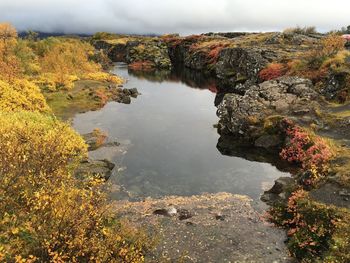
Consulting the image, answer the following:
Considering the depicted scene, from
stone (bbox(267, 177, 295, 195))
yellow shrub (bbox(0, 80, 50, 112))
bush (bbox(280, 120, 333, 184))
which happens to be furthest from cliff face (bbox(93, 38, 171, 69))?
stone (bbox(267, 177, 295, 195))

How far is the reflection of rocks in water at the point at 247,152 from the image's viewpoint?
130 feet

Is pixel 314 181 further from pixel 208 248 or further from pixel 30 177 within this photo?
pixel 30 177

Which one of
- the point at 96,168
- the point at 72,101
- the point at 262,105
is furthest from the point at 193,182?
the point at 72,101

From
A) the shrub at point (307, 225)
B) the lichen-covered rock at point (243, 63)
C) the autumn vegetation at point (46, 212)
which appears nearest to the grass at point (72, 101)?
the lichen-covered rock at point (243, 63)

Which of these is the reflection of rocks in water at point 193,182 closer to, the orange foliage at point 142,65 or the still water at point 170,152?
the still water at point 170,152

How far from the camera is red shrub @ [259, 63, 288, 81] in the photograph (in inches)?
2719

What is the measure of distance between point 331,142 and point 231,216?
15.4 m

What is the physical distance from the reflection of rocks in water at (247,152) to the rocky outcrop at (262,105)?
63.1 inches

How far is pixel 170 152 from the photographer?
43.2 meters

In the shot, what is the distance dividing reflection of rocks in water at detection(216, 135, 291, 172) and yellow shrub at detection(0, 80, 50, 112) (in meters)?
24.7

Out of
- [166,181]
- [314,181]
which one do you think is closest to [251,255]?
[314,181]

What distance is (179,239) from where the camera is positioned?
2447 centimetres

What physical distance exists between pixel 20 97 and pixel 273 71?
47.7 m

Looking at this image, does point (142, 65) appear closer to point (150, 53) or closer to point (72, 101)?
point (150, 53)
